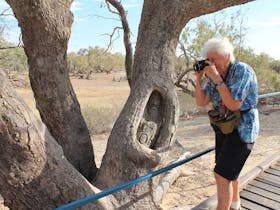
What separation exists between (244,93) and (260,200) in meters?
1.64

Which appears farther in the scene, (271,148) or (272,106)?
(272,106)

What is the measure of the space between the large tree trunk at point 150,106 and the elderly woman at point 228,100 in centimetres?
55

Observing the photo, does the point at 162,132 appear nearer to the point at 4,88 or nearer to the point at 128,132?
the point at 128,132

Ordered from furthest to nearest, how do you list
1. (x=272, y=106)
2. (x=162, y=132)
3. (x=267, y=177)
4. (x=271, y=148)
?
(x=272, y=106) < (x=271, y=148) < (x=267, y=177) < (x=162, y=132)

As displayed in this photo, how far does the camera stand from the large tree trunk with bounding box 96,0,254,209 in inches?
104

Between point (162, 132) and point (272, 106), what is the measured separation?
14484 mm

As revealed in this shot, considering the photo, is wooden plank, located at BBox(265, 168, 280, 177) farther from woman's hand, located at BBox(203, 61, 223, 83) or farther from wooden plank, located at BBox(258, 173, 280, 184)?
woman's hand, located at BBox(203, 61, 223, 83)

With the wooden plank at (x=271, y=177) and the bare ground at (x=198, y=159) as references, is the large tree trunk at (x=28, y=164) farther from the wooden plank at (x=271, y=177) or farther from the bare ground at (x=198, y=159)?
the wooden plank at (x=271, y=177)

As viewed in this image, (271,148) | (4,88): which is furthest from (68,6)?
(271,148)

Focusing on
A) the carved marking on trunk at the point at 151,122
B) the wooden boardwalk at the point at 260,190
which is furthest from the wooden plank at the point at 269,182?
the carved marking on trunk at the point at 151,122

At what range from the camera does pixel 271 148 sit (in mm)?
7297

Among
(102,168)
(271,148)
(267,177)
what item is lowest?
(271,148)

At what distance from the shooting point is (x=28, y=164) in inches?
75.7

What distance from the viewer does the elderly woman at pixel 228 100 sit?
6.30 ft
